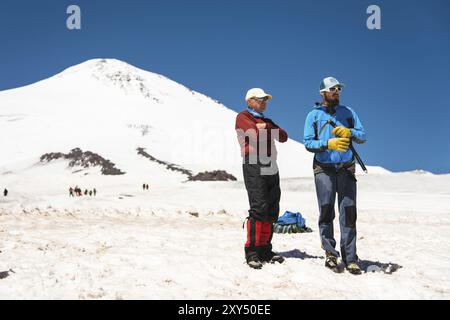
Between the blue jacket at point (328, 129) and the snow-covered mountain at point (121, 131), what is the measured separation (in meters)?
46.3

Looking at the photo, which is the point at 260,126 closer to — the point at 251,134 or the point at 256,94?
the point at 251,134

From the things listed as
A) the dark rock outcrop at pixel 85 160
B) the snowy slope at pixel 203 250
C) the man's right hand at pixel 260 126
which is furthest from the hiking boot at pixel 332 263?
the dark rock outcrop at pixel 85 160

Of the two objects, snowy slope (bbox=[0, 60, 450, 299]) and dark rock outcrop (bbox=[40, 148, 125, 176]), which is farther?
dark rock outcrop (bbox=[40, 148, 125, 176])

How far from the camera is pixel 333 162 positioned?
6.04m

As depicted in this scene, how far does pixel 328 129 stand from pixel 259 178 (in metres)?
1.13

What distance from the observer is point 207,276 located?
5367 mm

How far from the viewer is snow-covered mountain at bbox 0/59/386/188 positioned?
67.1m

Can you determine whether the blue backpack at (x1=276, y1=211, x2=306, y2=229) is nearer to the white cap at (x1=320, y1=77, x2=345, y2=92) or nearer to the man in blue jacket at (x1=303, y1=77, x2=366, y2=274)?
the man in blue jacket at (x1=303, y1=77, x2=366, y2=274)

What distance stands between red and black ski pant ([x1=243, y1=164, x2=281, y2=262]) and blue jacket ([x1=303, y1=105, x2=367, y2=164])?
0.71 m

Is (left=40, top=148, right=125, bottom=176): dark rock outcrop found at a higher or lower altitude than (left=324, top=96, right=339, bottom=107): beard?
higher

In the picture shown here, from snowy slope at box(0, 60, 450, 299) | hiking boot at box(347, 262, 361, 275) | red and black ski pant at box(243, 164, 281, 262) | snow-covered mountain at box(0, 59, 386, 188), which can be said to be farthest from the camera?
snow-covered mountain at box(0, 59, 386, 188)

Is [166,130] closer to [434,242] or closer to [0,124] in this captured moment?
[0,124]

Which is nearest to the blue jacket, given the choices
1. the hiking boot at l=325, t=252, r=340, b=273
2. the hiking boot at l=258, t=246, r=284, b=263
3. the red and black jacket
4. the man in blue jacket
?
the man in blue jacket

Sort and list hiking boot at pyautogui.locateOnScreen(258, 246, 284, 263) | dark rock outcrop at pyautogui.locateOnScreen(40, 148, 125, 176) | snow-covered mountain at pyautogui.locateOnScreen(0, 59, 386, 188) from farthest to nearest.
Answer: snow-covered mountain at pyautogui.locateOnScreen(0, 59, 386, 188) → dark rock outcrop at pyautogui.locateOnScreen(40, 148, 125, 176) → hiking boot at pyautogui.locateOnScreen(258, 246, 284, 263)
